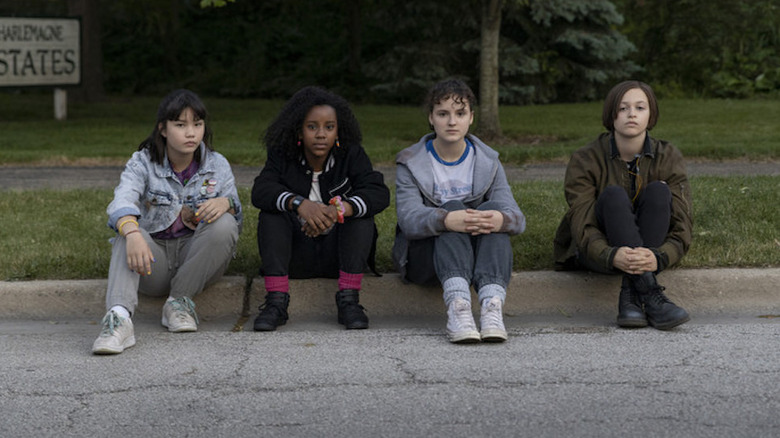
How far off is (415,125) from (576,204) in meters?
9.93

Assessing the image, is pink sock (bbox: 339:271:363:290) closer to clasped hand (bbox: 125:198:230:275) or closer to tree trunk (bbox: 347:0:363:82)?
clasped hand (bbox: 125:198:230:275)

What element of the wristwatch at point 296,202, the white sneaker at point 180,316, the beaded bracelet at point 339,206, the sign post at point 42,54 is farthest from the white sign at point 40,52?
the beaded bracelet at point 339,206

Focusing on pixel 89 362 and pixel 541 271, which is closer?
pixel 89 362

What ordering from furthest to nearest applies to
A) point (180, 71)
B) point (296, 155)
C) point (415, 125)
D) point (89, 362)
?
point (180, 71)
point (415, 125)
point (296, 155)
point (89, 362)

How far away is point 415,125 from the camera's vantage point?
15.1m

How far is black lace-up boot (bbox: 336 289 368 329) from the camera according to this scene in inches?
199

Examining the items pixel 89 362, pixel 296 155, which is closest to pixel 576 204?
pixel 296 155

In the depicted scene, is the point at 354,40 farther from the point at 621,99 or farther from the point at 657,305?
the point at 657,305

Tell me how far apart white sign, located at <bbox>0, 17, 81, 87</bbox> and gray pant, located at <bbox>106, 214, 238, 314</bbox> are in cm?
1165

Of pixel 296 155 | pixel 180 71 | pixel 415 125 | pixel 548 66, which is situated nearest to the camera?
pixel 296 155

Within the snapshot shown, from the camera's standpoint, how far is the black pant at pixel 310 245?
5.12 meters

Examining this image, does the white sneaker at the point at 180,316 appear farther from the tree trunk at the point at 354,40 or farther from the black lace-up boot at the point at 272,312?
the tree trunk at the point at 354,40

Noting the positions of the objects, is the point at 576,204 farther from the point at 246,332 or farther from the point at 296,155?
the point at 246,332

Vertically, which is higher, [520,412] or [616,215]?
[616,215]
